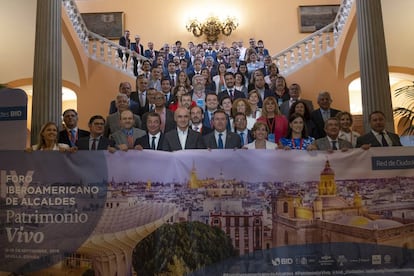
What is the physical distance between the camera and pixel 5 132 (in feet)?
15.0

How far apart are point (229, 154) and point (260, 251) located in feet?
2.89

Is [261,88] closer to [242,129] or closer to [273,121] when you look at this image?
[273,121]

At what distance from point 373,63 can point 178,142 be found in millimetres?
3640

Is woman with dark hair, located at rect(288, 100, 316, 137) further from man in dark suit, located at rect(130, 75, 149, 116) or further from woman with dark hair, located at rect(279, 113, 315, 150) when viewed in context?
man in dark suit, located at rect(130, 75, 149, 116)

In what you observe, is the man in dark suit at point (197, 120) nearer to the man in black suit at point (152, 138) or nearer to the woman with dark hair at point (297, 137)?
the man in black suit at point (152, 138)

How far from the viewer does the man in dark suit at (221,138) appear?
5.12 m

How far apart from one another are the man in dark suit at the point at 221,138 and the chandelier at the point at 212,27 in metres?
11.2

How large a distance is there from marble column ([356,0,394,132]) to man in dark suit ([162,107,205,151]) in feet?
9.57

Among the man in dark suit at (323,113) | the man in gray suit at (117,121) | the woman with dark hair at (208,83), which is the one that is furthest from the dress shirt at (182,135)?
the woman with dark hair at (208,83)

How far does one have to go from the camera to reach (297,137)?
18.0ft

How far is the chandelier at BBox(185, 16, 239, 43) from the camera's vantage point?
16.0 metres

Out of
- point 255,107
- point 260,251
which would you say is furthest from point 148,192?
point 255,107

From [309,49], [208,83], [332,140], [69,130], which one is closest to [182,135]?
[332,140]

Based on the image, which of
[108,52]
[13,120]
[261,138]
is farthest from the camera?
[108,52]
